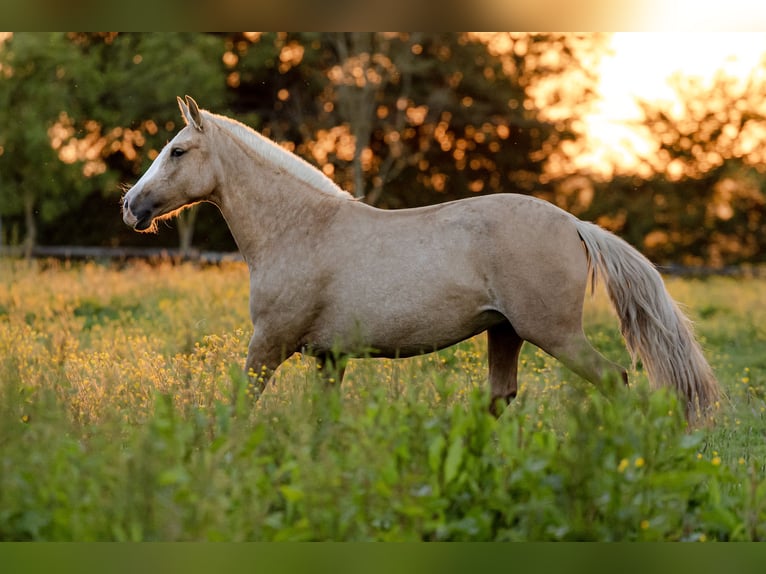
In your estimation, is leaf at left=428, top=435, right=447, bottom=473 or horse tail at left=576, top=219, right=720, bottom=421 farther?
horse tail at left=576, top=219, right=720, bottom=421

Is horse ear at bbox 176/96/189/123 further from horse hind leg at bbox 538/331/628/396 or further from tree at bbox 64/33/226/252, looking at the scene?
tree at bbox 64/33/226/252

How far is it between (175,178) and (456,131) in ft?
81.1

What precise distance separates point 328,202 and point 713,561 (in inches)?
147

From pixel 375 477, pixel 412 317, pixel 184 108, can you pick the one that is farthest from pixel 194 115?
pixel 375 477

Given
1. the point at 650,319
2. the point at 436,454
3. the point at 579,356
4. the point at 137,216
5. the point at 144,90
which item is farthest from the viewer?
the point at 144,90

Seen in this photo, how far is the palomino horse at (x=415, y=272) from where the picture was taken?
18.5 ft

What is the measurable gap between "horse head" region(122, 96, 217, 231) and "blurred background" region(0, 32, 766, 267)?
20.4 meters

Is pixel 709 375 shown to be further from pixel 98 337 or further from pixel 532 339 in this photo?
pixel 98 337

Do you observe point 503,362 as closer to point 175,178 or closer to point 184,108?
point 175,178

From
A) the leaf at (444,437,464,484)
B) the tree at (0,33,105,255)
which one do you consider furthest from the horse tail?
the tree at (0,33,105,255)

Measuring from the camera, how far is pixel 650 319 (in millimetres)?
5766

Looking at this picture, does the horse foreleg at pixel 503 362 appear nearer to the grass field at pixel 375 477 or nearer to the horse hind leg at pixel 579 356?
the horse hind leg at pixel 579 356

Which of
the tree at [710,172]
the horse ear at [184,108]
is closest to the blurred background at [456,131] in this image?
the tree at [710,172]

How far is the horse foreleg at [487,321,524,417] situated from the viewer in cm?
617
